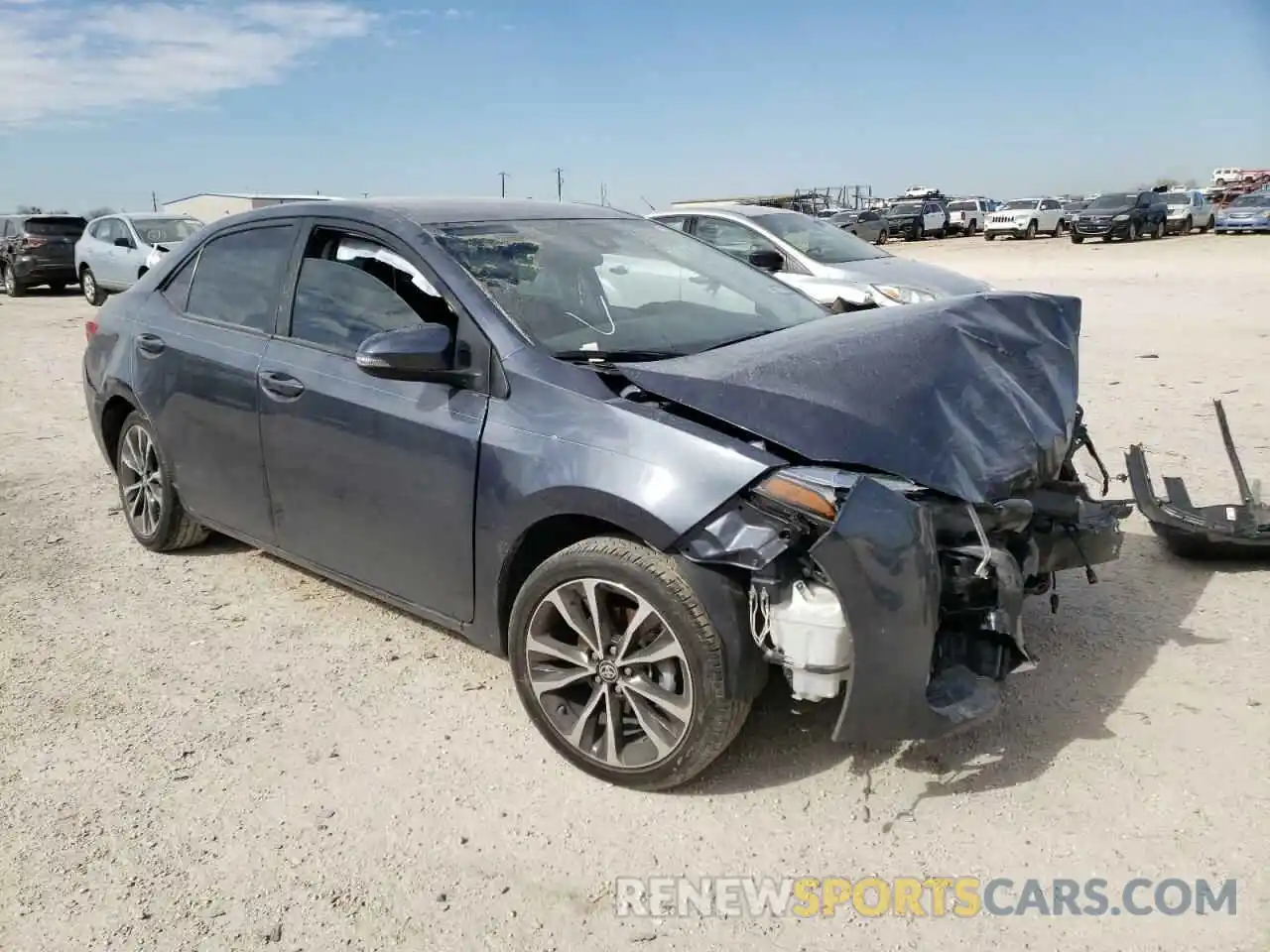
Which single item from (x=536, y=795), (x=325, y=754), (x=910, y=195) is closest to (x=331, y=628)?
(x=325, y=754)

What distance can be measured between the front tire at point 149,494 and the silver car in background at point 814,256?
593cm

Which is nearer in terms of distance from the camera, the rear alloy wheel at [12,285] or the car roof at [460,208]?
the car roof at [460,208]

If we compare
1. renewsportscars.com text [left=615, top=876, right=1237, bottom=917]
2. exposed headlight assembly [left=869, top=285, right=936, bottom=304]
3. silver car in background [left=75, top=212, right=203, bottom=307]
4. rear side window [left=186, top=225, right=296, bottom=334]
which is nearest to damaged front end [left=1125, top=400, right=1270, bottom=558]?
renewsportscars.com text [left=615, top=876, right=1237, bottom=917]

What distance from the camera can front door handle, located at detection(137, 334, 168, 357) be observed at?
15.4 feet

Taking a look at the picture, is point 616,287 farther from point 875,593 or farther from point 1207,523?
point 1207,523

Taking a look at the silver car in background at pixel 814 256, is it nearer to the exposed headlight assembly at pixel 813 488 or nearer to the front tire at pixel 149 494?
the front tire at pixel 149 494

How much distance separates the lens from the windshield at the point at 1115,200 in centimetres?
3431

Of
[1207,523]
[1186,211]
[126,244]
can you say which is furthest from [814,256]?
[1186,211]

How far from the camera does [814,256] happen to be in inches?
409

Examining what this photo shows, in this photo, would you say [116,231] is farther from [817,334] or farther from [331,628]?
[817,334]

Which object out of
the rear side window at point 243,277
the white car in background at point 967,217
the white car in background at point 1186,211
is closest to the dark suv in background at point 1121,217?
the white car in background at point 1186,211

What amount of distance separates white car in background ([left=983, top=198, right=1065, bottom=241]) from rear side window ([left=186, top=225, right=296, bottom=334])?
39.5 m

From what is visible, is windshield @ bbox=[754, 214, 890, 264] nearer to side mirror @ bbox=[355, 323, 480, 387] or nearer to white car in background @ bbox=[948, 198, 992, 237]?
side mirror @ bbox=[355, 323, 480, 387]

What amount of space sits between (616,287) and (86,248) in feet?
59.7
